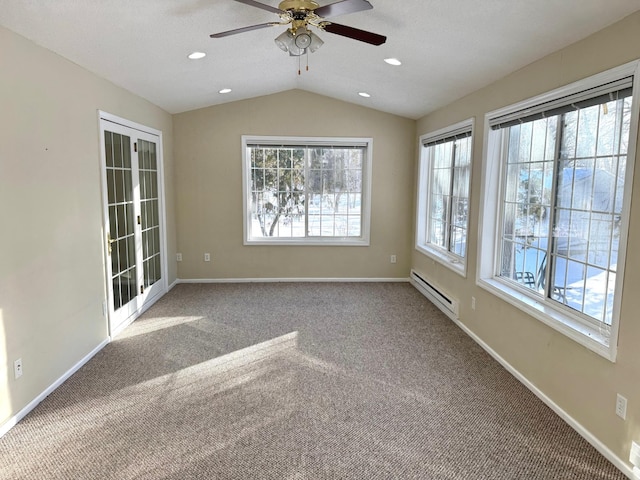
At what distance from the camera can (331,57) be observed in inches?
161

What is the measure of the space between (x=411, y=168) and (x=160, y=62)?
361 cm

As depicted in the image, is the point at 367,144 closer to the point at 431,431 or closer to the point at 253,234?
the point at 253,234

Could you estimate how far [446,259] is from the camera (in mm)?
4773

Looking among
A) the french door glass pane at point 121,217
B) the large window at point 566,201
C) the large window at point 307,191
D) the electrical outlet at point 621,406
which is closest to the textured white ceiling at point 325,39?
the large window at point 566,201

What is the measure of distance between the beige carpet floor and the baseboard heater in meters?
0.32

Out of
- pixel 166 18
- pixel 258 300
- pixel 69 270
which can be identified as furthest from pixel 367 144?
pixel 69 270

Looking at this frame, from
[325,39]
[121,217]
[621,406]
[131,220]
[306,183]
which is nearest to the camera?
[621,406]

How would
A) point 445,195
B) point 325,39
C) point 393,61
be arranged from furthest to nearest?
point 445,195
point 393,61
point 325,39

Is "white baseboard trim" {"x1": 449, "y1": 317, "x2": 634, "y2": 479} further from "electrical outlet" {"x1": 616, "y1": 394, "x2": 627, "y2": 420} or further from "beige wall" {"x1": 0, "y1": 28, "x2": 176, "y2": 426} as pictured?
"beige wall" {"x1": 0, "y1": 28, "x2": 176, "y2": 426}

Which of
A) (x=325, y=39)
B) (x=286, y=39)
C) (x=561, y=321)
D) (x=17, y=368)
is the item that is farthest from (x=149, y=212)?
(x=561, y=321)

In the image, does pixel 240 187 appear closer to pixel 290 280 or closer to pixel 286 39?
pixel 290 280

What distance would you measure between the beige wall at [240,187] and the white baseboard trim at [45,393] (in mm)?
2466

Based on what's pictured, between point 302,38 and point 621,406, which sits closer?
point 621,406

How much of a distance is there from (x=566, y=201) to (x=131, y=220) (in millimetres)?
3953
